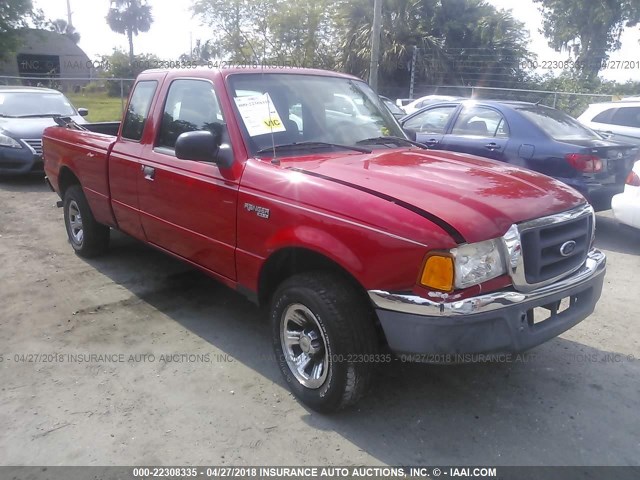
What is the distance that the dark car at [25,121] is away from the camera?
9344mm

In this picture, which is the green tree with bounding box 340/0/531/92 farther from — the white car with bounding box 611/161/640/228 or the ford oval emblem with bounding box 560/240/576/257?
the ford oval emblem with bounding box 560/240/576/257

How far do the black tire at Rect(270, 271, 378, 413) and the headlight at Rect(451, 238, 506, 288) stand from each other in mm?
580

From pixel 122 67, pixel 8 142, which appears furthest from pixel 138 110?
pixel 122 67

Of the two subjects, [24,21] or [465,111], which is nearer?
[465,111]

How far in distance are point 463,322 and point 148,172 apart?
2.77 m

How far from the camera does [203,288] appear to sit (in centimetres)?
507

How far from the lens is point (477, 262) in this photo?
2654 mm

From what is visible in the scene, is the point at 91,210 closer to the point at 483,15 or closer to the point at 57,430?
the point at 57,430

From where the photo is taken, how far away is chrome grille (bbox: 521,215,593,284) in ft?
9.28

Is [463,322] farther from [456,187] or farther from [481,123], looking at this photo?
[481,123]

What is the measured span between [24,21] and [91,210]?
34.4 m

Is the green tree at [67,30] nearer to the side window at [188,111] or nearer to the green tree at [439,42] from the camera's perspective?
the green tree at [439,42]

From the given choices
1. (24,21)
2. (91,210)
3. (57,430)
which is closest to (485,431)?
(57,430)

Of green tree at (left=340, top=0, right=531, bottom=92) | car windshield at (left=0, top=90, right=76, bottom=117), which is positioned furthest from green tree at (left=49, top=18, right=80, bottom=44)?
car windshield at (left=0, top=90, right=76, bottom=117)
